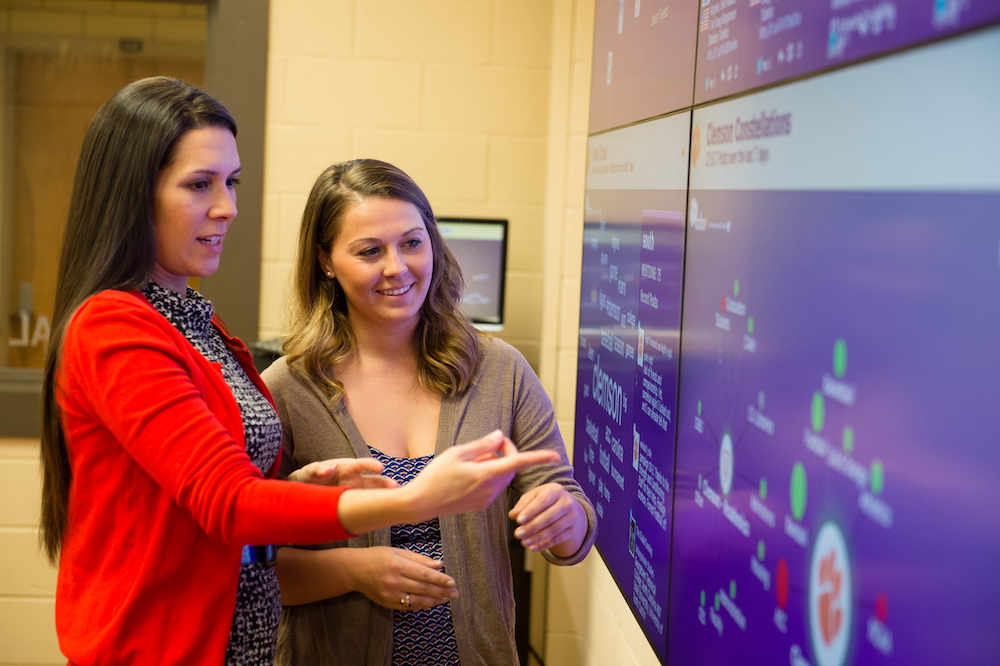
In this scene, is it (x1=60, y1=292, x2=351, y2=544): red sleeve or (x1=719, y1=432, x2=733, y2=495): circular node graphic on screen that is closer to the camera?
(x1=60, y1=292, x2=351, y2=544): red sleeve

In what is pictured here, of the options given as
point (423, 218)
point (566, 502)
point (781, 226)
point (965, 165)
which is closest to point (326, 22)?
point (423, 218)

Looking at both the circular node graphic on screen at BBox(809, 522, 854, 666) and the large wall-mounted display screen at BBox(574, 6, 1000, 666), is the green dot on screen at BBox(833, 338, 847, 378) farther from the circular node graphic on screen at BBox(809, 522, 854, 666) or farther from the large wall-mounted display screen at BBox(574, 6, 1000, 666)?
the circular node graphic on screen at BBox(809, 522, 854, 666)

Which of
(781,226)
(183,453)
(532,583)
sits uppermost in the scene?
(781,226)

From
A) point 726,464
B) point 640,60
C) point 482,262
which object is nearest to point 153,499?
point 726,464

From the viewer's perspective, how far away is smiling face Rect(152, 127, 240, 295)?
112 cm

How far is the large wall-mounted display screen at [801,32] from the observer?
686 mm

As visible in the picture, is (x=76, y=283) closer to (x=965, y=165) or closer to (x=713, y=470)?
(x=713, y=470)

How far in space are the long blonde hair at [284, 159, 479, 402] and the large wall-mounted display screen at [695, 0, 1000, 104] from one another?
564 millimetres

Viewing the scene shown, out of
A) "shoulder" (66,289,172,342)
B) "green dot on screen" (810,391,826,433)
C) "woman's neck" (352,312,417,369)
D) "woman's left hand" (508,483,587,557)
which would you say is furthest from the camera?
"woman's neck" (352,312,417,369)

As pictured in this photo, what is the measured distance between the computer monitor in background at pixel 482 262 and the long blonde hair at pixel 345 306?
3.79 ft

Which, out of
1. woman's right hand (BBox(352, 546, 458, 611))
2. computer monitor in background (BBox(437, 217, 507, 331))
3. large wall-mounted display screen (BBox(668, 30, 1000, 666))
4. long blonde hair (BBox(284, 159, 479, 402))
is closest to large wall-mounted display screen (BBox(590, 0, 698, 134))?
large wall-mounted display screen (BBox(668, 30, 1000, 666))

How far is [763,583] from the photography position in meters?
1.01

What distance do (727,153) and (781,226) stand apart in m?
0.24

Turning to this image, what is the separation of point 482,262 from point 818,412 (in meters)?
2.01
